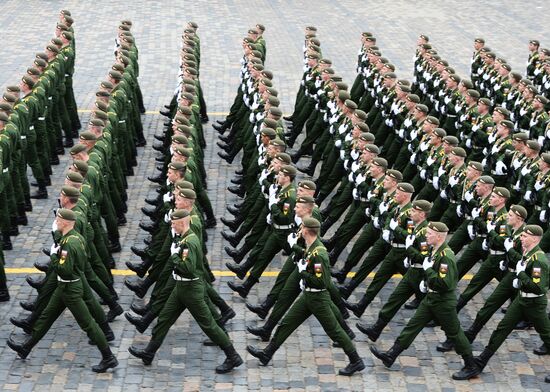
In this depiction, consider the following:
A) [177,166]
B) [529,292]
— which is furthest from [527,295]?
[177,166]

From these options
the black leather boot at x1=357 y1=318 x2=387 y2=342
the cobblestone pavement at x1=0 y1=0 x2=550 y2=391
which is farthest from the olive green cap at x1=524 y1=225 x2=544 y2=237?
the black leather boot at x1=357 y1=318 x2=387 y2=342

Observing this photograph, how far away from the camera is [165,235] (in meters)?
10.9

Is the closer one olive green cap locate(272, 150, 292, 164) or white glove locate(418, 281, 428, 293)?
white glove locate(418, 281, 428, 293)

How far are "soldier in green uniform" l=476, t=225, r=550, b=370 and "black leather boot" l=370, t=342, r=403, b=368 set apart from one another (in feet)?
2.40

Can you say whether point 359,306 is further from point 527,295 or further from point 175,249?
point 175,249

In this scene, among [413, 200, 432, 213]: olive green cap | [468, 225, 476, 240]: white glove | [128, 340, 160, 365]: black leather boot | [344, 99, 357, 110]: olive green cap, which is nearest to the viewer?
[128, 340, 160, 365]: black leather boot

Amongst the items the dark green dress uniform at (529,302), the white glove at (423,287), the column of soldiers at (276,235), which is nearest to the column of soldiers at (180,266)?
the column of soldiers at (276,235)

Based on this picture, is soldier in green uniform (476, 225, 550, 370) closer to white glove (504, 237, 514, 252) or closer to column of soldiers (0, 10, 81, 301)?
white glove (504, 237, 514, 252)

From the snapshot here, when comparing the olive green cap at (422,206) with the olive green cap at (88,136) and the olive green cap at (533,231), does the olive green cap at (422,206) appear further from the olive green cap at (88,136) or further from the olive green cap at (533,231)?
the olive green cap at (88,136)

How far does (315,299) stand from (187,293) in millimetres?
1125

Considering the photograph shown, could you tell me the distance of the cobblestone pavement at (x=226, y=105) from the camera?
31.4ft

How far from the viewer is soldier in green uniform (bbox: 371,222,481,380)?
9266 millimetres

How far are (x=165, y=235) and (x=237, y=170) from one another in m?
4.14

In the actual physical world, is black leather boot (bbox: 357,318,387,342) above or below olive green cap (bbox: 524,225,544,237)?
below
